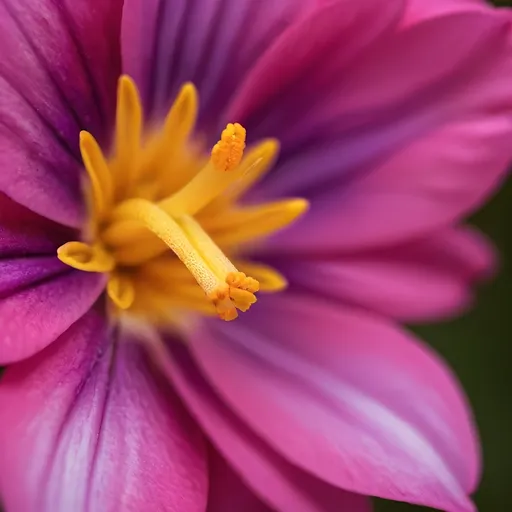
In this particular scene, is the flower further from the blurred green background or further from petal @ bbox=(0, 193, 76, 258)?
the blurred green background

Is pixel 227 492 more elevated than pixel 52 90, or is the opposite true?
pixel 52 90

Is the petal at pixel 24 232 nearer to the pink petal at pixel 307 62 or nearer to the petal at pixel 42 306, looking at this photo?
the petal at pixel 42 306

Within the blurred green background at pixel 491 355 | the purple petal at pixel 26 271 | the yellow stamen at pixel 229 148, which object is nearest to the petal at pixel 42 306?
the purple petal at pixel 26 271

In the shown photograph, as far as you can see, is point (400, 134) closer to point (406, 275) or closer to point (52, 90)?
point (406, 275)

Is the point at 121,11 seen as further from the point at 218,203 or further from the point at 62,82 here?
the point at 218,203

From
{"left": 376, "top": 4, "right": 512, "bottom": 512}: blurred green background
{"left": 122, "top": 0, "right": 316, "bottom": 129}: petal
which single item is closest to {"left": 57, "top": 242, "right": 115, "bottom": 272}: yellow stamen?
{"left": 122, "top": 0, "right": 316, "bottom": 129}: petal

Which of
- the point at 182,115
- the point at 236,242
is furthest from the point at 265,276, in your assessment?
the point at 182,115
